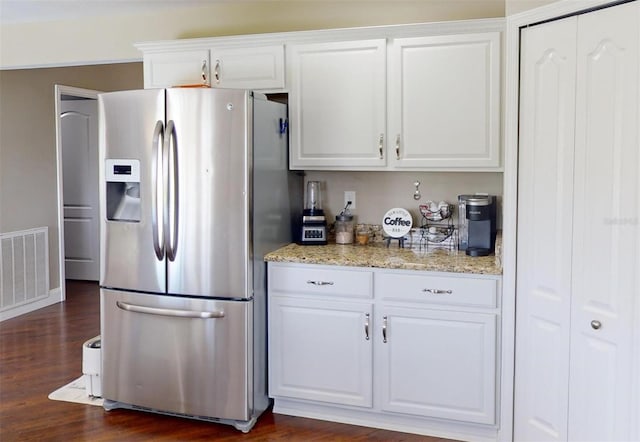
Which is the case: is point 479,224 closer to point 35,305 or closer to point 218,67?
point 218,67

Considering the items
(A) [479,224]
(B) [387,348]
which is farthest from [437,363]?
(A) [479,224]

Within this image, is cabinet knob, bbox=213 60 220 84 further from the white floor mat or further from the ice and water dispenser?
the white floor mat

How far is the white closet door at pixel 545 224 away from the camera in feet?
7.45

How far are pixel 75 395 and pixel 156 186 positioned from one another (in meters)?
1.39

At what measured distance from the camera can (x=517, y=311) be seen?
2.56 meters

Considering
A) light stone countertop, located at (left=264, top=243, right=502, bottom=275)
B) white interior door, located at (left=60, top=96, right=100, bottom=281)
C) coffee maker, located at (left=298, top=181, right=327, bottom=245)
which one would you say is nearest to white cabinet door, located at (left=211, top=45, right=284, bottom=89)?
coffee maker, located at (left=298, top=181, right=327, bottom=245)

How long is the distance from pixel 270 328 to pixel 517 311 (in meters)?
1.25

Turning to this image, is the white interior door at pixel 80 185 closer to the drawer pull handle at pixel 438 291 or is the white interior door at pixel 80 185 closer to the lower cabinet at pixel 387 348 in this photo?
the lower cabinet at pixel 387 348

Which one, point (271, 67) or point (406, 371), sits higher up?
point (271, 67)

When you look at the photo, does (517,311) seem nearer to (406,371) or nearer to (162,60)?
(406,371)

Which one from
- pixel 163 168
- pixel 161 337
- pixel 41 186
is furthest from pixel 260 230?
pixel 41 186

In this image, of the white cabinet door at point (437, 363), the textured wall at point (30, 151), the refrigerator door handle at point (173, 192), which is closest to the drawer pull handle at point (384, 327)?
the white cabinet door at point (437, 363)

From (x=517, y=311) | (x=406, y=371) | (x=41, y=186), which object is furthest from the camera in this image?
(x=41, y=186)

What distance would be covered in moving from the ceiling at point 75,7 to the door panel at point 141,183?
38.5 inches
